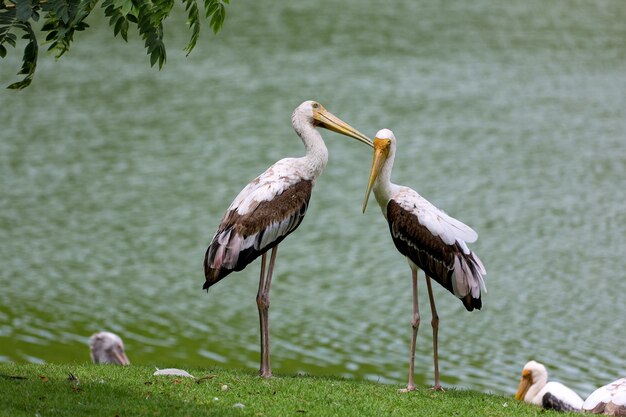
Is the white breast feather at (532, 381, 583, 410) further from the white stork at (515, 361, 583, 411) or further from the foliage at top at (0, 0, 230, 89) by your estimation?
the foliage at top at (0, 0, 230, 89)

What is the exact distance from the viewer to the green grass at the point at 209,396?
7238 millimetres

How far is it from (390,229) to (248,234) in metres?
1.14

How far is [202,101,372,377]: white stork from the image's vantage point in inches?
340

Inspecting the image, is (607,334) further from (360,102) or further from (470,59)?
(470,59)

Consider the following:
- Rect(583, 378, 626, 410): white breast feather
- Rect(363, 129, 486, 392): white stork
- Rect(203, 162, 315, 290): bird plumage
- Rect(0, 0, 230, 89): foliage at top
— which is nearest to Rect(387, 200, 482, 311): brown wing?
Rect(363, 129, 486, 392): white stork

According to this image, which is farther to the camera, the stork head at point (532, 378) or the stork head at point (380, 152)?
the stork head at point (532, 378)

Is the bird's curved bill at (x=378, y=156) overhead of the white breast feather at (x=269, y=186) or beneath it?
overhead

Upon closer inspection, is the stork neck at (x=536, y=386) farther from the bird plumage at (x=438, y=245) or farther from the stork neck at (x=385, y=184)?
the stork neck at (x=385, y=184)

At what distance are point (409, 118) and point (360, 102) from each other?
5.40 feet

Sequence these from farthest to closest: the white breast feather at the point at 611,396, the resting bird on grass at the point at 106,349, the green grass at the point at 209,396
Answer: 1. the resting bird on grass at the point at 106,349
2. the white breast feather at the point at 611,396
3. the green grass at the point at 209,396

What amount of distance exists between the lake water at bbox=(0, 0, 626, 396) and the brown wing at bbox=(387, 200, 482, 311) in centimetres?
400

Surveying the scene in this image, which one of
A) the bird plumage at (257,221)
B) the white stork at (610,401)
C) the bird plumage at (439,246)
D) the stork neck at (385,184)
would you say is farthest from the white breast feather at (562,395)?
the bird plumage at (257,221)

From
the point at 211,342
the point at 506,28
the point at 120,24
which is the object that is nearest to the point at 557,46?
the point at 506,28

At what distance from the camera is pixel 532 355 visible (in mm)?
13625
